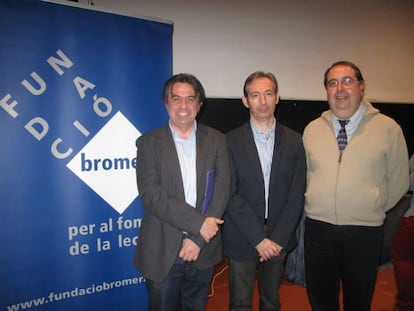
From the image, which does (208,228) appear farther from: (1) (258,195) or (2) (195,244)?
(1) (258,195)

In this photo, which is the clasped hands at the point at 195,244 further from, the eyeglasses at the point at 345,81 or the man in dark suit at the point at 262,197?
the eyeglasses at the point at 345,81

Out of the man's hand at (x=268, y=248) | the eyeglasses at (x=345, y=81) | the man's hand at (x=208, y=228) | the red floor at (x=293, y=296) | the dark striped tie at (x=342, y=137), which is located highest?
the eyeglasses at (x=345, y=81)

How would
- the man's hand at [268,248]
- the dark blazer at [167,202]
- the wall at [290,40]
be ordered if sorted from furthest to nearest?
the wall at [290,40] → the man's hand at [268,248] → the dark blazer at [167,202]

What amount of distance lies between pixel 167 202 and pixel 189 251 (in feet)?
0.93

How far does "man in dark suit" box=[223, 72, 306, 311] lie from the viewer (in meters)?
1.55

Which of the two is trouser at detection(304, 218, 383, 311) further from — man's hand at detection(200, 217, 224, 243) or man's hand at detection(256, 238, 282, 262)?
man's hand at detection(200, 217, 224, 243)

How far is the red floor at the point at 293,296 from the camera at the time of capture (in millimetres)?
2311

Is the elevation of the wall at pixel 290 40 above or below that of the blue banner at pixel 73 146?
above

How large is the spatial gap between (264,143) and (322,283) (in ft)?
3.10

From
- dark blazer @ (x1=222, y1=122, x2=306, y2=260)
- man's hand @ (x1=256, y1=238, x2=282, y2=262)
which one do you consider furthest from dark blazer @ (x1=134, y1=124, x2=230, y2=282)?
man's hand @ (x1=256, y1=238, x2=282, y2=262)

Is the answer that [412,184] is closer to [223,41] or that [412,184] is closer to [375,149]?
[375,149]

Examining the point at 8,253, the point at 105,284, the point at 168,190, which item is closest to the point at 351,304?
the point at 168,190

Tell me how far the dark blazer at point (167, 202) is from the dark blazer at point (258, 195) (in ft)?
0.49

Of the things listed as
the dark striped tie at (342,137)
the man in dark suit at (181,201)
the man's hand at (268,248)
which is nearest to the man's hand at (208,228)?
the man in dark suit at (181,201)
